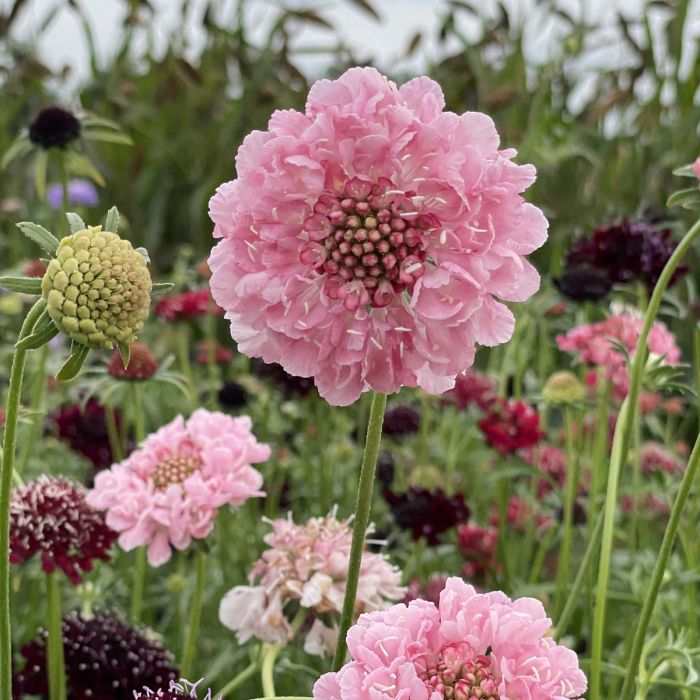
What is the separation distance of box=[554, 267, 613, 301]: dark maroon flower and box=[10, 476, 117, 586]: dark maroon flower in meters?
0.60

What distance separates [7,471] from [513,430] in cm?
87

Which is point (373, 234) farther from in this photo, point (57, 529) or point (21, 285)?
point (57, 529)

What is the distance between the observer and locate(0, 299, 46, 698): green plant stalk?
53 cm

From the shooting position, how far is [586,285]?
47.3 inches

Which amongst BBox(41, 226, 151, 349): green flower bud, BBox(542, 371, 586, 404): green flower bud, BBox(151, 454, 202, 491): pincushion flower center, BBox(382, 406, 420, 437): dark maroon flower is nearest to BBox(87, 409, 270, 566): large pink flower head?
BBox(151, 454, 202, 491): pincushion flower center

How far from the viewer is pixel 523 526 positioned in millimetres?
1604

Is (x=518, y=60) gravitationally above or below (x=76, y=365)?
above

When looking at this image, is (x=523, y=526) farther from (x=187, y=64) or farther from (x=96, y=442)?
(x=187, y=64)

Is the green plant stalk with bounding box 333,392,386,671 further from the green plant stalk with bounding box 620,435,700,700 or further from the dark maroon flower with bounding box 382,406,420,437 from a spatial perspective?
the dark maroon flower with bounding box 382,406,420,437

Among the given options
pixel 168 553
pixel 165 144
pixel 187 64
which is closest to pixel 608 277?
pixel 168 553

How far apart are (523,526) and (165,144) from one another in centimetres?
218

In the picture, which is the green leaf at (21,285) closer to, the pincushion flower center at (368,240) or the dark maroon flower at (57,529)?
the pincushion flower center at (368,240)

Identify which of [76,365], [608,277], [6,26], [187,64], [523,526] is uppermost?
[6,26]

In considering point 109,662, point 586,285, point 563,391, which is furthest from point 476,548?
point 109,662
